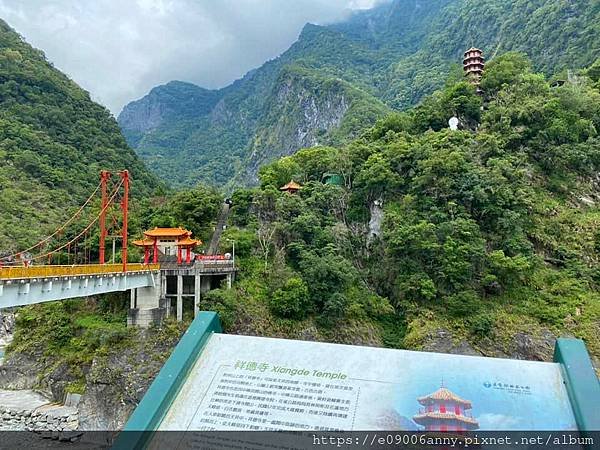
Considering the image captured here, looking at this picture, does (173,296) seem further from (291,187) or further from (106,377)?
(291,187)

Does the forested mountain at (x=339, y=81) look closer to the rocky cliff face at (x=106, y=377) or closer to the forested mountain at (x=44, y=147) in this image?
the forested mountain at (x=44, y=147)

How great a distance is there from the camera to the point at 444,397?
4707mm

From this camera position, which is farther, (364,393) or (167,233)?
(167,233)

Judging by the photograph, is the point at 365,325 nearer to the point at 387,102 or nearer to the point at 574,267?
the point at 574,267

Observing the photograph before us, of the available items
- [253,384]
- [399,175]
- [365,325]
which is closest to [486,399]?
[253,384]

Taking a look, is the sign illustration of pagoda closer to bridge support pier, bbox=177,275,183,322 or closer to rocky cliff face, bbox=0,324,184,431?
rocky cliff face, bbox=0,324,184,431

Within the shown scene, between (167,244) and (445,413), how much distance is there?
64.1 feet

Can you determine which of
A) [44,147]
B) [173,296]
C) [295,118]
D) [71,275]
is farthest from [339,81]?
[71,275]

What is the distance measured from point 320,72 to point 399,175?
243ft

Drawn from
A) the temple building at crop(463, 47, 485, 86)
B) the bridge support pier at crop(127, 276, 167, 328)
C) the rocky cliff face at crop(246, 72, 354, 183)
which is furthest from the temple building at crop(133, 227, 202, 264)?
the rocky cliff face at crop(246, 72, 354, 183)

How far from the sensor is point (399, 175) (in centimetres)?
2623

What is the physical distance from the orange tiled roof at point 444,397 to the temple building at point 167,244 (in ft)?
58.7

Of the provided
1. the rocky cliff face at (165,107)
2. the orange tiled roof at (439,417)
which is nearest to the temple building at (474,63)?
the orange tiled roof at (439,417)

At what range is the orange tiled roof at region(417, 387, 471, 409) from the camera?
15.3ft
